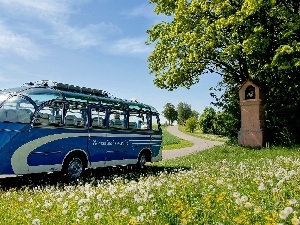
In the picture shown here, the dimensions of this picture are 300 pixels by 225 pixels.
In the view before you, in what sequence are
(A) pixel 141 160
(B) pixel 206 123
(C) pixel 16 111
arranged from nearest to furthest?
(C) pixel 16 111
(A) pixel 141 160
(B) pixel 206 123

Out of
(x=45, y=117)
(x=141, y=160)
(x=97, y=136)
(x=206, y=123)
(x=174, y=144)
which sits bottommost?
(x=174, y=144)

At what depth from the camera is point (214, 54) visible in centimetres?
2894

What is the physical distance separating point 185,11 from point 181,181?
2103 centimetres

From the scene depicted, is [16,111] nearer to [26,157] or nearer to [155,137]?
[26,157]

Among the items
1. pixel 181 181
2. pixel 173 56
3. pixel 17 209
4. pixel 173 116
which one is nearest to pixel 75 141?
pixel 181 181

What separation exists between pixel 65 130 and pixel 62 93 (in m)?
1.28

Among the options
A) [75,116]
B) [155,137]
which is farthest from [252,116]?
[75,116]

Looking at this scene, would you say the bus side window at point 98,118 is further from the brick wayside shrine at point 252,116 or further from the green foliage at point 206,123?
the green foliage at point 206,123

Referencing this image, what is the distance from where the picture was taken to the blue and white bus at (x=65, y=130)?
10633 millimetres

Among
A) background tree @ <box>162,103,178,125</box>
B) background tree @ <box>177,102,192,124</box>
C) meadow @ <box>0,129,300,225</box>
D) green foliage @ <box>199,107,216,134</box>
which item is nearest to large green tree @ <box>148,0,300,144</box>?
meadow @ <box>0,129,300,225</box>

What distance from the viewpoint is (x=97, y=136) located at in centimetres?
1355

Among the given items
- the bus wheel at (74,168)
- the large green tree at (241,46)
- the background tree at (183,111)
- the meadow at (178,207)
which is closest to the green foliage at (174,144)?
the large green tree at (241,46)

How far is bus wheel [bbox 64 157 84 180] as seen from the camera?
40.0ft

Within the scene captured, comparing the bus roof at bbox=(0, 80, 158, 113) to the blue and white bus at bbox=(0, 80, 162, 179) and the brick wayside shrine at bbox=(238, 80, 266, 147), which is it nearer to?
the blue and white bus at bbox=(0, 80, 162, 179)
